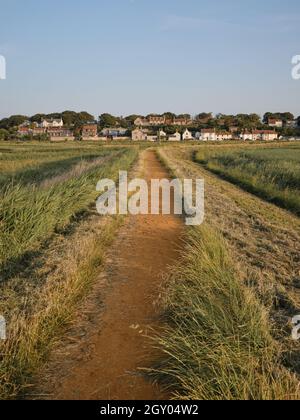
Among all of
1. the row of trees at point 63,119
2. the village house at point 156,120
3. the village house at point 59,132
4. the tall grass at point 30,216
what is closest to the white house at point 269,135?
the village house at point 156,120

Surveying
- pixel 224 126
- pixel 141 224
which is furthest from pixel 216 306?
pixel 224 126

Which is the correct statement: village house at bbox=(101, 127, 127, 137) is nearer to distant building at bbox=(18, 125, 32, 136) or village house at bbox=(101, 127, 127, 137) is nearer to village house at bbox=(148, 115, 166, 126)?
distant building at bbox=(18, 125, 32, 136)

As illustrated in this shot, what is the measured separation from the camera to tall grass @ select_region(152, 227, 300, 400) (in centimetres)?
322

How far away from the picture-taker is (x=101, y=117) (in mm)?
156875

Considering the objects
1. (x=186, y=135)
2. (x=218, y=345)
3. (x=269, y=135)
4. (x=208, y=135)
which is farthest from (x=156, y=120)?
(x=218, y=345)

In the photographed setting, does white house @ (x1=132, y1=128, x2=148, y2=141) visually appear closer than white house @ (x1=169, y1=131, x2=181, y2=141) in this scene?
Yes

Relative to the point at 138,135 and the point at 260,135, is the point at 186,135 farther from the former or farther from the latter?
the point at 260,135

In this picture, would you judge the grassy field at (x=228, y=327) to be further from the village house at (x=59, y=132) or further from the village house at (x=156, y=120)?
the village house at (x=156, y=120)

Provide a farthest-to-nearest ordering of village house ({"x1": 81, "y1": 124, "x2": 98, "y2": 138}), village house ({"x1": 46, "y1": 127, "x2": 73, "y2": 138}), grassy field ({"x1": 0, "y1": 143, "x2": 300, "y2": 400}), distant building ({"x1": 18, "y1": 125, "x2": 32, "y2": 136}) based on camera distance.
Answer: distant building ({"x1": 18, "y1": 125, "x2": 32, "y2": 136}) → village house ({"x1": 81, "y1": 124, "x2": 98, "y2": 138}) → village house ({"x1": 46, "y1": 127, "x2": 73, "y2": 138}) → grassy field ({"x1": 0, "y1": 143, "x2": 300, "y2": 400})

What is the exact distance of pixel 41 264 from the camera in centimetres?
636

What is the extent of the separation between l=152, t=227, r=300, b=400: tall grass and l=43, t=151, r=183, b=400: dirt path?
0.23 meters

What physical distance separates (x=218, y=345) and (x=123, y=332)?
1142 millimetres

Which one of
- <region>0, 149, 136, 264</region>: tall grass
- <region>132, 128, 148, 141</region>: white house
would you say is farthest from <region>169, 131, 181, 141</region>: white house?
<region>0, 149, 136, 264</region>: tall grass
